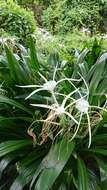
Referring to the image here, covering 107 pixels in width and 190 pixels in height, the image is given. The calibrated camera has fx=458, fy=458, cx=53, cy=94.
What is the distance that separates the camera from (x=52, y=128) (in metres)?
2.64

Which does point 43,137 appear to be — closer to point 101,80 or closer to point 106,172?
point 106,172

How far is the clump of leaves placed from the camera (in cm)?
251

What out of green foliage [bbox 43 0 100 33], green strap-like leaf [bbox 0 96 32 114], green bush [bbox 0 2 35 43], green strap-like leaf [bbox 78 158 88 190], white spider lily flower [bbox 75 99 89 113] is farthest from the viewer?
green foliage [bbox 43 0 100 33]

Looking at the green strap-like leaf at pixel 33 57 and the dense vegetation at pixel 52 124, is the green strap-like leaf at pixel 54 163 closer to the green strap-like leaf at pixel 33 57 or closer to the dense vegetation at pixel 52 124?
the dense vegetation at pixel 52 124

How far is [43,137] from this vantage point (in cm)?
262

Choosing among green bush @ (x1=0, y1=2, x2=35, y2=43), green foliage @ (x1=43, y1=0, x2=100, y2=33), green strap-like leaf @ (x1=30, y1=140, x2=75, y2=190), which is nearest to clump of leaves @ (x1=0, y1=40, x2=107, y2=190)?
green strap-like leaf @ (x1=30, y1=140, x2=75, y2=190)

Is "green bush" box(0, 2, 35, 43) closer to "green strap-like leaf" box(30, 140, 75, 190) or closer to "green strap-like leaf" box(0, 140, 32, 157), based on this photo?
"green strap-like leaf" box(0, 140, 32, 157)

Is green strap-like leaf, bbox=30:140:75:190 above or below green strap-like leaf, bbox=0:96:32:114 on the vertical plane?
below

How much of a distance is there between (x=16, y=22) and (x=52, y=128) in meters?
3.52

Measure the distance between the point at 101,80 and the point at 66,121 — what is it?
1.87ft

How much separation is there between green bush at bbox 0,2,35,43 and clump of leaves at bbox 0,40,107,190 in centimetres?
281

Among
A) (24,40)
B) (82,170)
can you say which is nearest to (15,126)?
(82,170)

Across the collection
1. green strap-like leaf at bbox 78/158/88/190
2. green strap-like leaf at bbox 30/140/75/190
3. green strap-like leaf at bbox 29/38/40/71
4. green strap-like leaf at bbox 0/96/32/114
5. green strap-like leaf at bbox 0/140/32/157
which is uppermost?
green strap-like leaf at bbox 29/38/40/71

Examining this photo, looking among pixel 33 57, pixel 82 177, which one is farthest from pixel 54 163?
pixel 33 57
